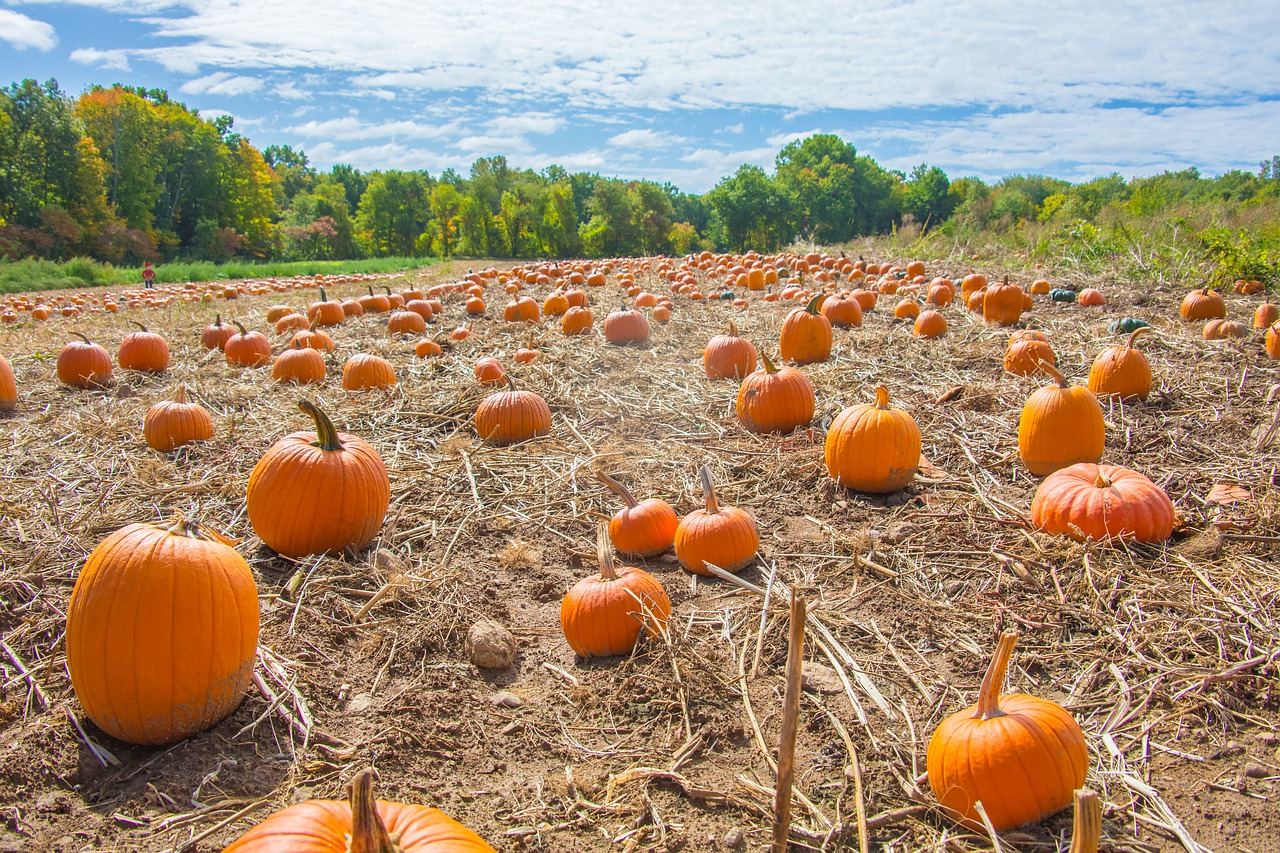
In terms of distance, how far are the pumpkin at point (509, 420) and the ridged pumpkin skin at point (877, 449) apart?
2.39 meters

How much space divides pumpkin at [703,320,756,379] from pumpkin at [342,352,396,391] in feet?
10.6

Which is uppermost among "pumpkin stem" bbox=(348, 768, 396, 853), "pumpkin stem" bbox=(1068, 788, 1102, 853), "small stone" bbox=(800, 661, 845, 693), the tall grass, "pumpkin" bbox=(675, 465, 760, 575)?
the tall grass

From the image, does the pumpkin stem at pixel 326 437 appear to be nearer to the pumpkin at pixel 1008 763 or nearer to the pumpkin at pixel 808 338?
the pumpkin at pixel 1008 763

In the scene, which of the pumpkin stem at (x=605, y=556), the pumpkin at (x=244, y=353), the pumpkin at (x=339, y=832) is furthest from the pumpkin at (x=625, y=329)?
the pumpkin at (x=339, y=832)

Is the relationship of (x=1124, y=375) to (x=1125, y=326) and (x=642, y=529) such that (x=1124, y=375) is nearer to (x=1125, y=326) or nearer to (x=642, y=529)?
(x=1125, y=326)

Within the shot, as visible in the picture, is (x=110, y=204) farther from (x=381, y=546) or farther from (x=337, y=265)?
(x=381, y=546)

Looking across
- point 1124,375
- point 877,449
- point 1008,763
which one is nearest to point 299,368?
point 877,449

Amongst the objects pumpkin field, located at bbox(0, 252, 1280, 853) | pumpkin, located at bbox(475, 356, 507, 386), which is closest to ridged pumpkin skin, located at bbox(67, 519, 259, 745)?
pumpkin field, located at bbox(0, 252, 1280, 853)

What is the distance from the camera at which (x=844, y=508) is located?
421 centimetres

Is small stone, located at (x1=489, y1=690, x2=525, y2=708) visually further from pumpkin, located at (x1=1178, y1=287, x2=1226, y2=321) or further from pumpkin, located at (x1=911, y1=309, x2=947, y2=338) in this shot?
pumpkin, located at (x1=1178, y1=287, x2=1226, y2=321)

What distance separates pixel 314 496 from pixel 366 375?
11.4ft

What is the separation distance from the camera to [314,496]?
11.6 feet

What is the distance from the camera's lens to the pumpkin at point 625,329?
9.31 meters

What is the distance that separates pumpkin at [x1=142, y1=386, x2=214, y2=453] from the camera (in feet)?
17.0
